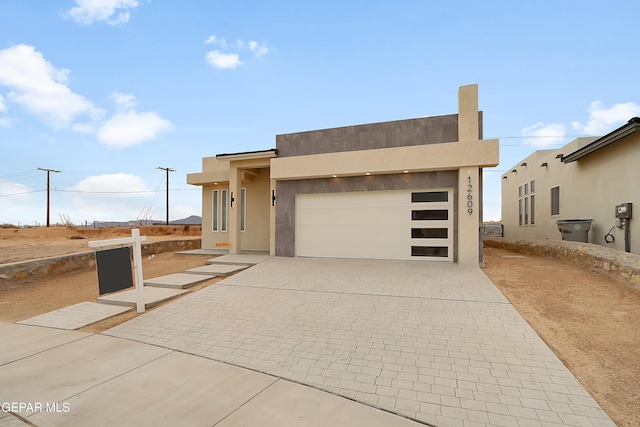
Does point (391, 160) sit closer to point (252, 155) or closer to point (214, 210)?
point (252, 155)

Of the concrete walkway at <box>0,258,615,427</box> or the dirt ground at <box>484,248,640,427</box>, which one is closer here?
the concrete walkway at <box>0,258,615,427</box>

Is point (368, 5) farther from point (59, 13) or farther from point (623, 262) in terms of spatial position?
point (623, 262)

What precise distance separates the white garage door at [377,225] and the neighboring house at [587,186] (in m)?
5.93

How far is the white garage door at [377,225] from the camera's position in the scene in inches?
404

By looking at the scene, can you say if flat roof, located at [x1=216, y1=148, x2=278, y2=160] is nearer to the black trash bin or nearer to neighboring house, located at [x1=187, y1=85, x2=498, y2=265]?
neighboring house, located at [x1=187, y1=85, x2=498, y2=265]

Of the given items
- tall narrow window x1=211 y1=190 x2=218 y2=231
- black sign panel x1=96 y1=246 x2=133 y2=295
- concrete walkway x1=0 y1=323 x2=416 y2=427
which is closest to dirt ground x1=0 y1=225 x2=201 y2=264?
tall narrow window x1=211 y1=190 x2=218 y2=231

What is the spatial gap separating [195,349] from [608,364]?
5.38 metres

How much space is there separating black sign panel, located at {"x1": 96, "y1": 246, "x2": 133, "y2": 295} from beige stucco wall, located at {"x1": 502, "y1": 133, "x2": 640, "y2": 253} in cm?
1429

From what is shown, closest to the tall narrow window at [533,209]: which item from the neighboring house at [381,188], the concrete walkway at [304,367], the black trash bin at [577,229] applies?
the black trash bin at [577,229]

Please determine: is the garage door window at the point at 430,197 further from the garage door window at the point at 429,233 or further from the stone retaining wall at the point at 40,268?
the stone retaining wall at the point at 40,268

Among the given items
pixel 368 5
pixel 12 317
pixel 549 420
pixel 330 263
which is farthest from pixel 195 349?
pixel 368 5

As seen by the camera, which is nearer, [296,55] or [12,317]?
[12,317]

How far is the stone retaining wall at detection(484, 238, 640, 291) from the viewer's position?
260 inches

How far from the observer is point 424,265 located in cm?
964
